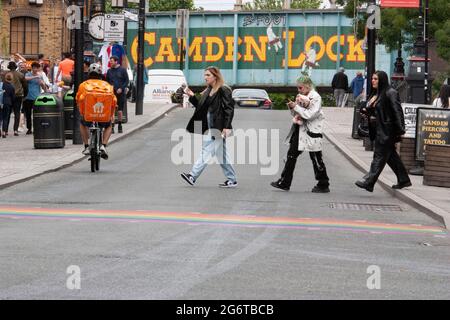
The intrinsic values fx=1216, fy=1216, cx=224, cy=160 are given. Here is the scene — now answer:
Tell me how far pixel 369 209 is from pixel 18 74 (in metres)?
15.9

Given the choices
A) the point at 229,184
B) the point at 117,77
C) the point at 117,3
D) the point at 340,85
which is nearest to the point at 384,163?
the point at 229,184

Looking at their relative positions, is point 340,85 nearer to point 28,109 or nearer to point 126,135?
point 126,135

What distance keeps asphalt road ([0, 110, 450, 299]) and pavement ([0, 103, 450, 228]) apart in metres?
0.26

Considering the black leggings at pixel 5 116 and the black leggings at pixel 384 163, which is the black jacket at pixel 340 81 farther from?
the black leggings at pixel 384 163

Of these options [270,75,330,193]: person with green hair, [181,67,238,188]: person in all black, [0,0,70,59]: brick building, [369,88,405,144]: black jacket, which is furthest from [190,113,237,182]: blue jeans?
[0,0,70,59]: brick building

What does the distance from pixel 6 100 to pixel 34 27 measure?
103 feet

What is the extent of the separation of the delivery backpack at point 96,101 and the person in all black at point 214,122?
2.63 meters

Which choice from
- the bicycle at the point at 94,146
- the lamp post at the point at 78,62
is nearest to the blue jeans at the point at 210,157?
the bicycle at the point at 94,146

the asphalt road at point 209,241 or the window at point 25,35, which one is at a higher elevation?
the window at point 25,35

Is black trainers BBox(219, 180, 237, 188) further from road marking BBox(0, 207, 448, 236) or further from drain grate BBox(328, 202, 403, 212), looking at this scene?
road marking BBox(0, 207, 448, 236)

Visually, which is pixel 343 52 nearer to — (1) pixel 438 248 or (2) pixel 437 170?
(2) pixel 437 170

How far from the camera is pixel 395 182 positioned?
20.1 metres

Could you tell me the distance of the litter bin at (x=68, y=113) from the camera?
27.7m
